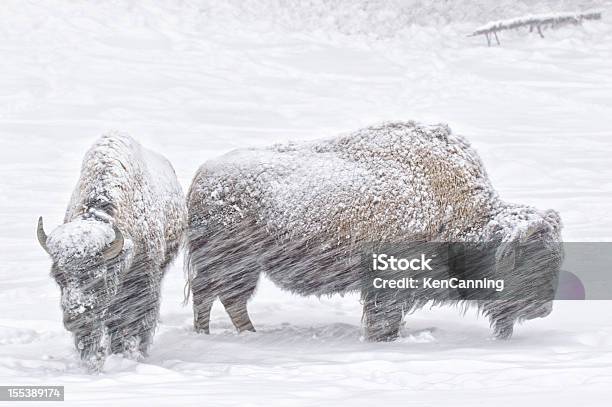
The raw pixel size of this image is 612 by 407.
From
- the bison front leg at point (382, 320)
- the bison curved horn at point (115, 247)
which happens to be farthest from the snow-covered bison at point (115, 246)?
the bison front leg at point (382, 320)

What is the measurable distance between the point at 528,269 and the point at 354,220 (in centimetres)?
129

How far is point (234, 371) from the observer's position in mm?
5785

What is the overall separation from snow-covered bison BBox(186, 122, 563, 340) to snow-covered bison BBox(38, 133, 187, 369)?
0.46 metres

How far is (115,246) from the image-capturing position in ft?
18.8

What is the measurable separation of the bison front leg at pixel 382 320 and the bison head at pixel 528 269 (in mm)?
693

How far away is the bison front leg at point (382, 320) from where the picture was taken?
23.3 ft

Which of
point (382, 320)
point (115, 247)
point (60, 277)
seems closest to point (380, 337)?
point (382, 320)

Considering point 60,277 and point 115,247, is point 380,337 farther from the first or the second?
point 60,277

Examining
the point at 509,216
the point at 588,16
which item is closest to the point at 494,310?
the point at 509,216

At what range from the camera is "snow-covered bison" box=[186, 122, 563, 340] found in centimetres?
706

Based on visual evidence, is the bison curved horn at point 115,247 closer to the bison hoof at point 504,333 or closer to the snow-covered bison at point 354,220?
the snow-covered bison at point 354,220

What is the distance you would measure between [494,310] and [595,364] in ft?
5.89

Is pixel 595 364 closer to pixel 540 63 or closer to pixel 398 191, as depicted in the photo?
pixel 398 191

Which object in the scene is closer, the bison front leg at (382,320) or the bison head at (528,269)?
the bison head at (528,269)
